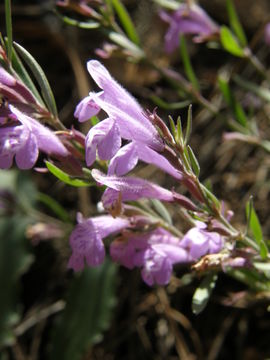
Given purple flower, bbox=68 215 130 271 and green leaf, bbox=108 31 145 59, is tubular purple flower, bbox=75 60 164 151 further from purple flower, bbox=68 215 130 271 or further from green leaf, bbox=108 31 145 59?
green leaf, bbox=108 31 145 59

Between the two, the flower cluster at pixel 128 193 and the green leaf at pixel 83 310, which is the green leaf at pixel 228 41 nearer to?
the flower cluster at pixel 128 193

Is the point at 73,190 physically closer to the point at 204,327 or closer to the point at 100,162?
the point at 204,327

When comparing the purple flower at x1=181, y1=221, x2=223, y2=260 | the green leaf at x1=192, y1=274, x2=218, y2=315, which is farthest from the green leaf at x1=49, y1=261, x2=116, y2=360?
the purple flower at x1=181, y1=221, x2=223, y2=260

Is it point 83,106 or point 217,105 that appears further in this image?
point 217,105

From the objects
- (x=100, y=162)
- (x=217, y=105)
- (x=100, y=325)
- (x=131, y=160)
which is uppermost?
(x=131, y=160)

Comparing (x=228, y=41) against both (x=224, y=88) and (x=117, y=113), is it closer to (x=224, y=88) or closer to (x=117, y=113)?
(x=224, y=88)

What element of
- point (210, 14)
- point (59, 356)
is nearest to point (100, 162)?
point (59, 356)
